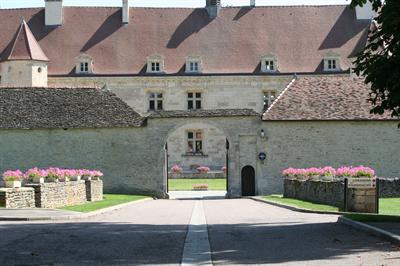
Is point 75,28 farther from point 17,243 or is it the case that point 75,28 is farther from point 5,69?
point 17,243

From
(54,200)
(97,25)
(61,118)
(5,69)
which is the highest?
(97,25)

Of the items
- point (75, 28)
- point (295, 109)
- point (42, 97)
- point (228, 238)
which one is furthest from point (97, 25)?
point (228, 238)

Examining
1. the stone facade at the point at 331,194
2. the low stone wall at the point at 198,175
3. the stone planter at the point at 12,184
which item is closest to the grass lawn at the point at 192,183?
the low stone wall at the point at 198,175

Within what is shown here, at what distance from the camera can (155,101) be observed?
62812 mm

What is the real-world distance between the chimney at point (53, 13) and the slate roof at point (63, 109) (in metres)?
A: 22.6

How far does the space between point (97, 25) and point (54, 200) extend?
39344 millimetres

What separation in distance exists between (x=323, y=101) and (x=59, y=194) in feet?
60.6

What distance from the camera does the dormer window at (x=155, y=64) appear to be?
61.8 metres

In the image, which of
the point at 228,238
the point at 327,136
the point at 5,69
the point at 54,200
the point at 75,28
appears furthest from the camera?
the point at 75,28

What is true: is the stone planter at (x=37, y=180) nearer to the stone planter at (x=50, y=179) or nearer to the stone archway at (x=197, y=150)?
the stone planter at (x=50, y=179)

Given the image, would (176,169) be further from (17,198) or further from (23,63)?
(17,198)

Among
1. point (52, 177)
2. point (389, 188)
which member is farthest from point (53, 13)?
point (389, 188)

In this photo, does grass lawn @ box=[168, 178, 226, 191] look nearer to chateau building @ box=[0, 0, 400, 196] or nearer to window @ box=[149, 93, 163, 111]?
chateau building @ box=[0, 0, 400, 196]

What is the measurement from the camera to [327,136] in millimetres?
40844
